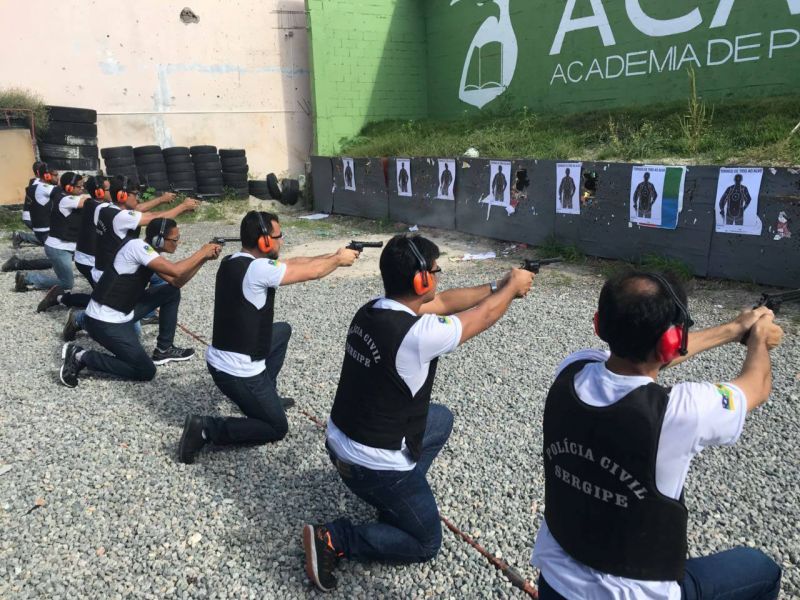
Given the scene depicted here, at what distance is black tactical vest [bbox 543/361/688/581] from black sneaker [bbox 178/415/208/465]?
8.53 ft

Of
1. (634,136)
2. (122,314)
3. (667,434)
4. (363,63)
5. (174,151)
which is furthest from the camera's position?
(363,63)

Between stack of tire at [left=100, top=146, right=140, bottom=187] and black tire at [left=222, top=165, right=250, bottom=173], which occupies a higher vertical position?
stack of tire at [left=100, top=146, right=140, bottom=187]

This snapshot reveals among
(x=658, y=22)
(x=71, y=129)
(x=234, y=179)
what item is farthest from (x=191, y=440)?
(x=234, y=179)

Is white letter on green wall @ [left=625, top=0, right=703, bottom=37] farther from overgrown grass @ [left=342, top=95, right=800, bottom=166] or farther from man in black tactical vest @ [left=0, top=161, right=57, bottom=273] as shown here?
man in black tactical vest @ [left=0, top=161, right=57, bottom=273]

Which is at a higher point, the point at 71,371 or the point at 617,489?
the point at 617,489

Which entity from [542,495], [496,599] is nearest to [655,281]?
[496,599]

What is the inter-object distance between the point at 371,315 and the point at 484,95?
13751mm

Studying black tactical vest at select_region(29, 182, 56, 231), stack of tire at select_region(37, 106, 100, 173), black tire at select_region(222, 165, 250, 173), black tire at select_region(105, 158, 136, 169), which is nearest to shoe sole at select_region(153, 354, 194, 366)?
black tactical vest at select_region(29, 182, 56, 231)

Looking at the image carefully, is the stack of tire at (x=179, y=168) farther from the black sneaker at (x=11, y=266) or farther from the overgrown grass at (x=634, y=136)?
the black sneaker at (x=11, y=266)

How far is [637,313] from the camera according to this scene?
5.76 feet

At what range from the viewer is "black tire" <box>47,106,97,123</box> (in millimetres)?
13375

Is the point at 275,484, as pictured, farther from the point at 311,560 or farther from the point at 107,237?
the point at 107,237

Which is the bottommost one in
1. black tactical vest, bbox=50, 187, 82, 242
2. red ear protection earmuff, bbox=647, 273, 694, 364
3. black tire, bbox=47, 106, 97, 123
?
black tactical vest, bbox=50, 187, 82, 242

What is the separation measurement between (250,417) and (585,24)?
38.2 feet
